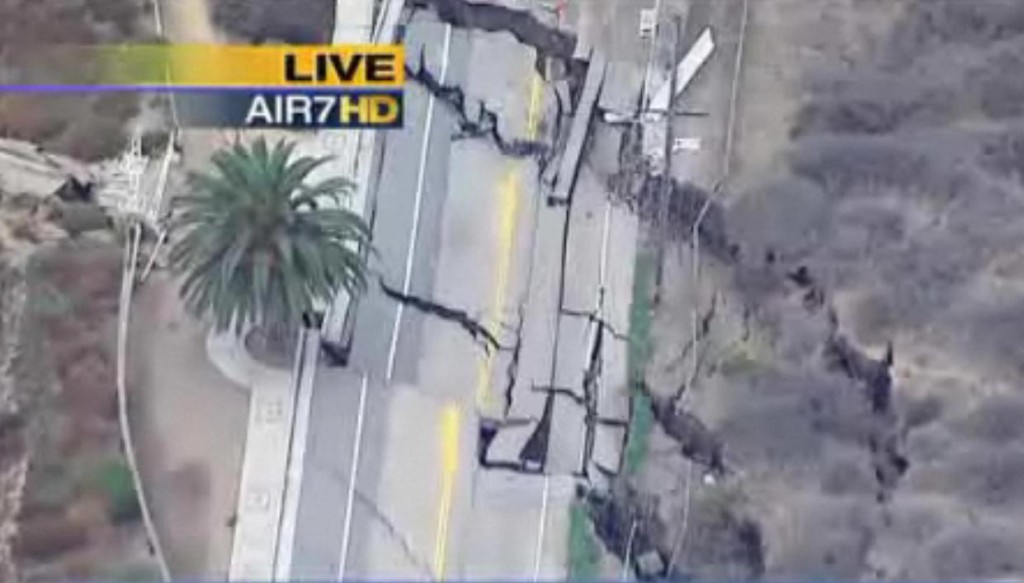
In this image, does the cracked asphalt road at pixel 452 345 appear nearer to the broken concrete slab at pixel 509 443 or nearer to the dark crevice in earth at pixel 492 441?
the dark crevice in earth at pixel 492 441

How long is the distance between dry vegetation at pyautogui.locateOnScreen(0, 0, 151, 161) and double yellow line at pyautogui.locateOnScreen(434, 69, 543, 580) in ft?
21.2

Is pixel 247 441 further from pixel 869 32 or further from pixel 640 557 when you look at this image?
pixel 869 32

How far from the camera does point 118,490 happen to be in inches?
1395

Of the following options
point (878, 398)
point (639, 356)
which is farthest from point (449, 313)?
point (878, 398)

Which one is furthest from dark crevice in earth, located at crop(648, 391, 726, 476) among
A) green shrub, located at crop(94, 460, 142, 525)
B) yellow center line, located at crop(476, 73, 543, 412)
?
green shrub, located at crop(94, 460, 142, 525)

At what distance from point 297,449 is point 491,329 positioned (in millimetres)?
4250

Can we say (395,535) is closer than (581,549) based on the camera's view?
Yes

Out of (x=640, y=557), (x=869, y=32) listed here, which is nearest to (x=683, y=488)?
(x=640, y=557)

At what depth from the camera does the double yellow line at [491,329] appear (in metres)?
36.0

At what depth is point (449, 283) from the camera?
129 feet

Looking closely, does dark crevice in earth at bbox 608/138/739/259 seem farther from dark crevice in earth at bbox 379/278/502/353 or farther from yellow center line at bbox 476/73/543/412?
dark crevice in earth at bbox 379/278/502/353

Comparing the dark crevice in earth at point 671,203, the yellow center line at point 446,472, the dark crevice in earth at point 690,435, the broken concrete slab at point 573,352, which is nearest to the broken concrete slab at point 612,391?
the broken concrete slab at point 573,352

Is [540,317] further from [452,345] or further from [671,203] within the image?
[671,203]

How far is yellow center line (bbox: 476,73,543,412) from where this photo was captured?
38.1 metres
